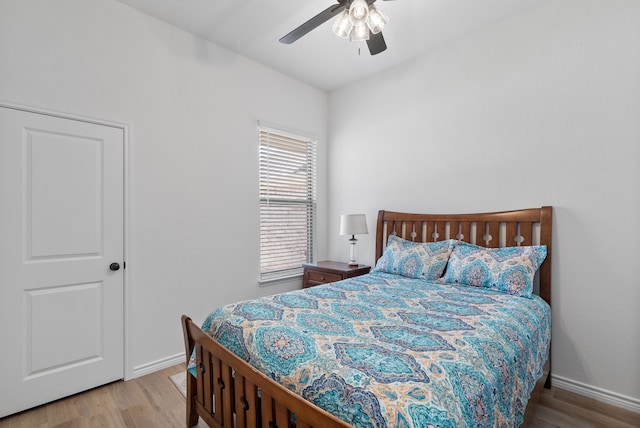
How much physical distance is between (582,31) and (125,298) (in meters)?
3.95

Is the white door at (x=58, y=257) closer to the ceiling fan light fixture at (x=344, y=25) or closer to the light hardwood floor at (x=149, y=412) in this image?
the light hardwood floor at (x=149, y=412)

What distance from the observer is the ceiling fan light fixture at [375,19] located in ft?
6.06

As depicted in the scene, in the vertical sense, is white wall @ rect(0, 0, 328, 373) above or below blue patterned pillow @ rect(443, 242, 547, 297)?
above

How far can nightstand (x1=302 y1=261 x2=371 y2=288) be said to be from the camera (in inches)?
129

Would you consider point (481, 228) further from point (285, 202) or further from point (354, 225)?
point (285, 202)

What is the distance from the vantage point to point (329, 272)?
3379 millimetres

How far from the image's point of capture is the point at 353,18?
1877mm

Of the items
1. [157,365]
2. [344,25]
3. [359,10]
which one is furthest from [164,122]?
[157,365]

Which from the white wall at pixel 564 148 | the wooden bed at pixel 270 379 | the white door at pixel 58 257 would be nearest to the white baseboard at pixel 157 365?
the white door at pixel 58 257

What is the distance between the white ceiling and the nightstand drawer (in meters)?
2.11

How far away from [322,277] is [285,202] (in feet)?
3.14

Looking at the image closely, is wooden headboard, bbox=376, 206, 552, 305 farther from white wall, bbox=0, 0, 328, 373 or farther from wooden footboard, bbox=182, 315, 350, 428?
wooden footboard, bbox=182, 315, 350, 428

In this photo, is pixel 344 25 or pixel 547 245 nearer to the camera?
pixel 344 25

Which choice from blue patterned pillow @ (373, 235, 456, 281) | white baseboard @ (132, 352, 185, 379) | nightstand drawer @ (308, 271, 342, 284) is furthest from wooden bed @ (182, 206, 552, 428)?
white baseboard @ (132, 352, 185, 379)
